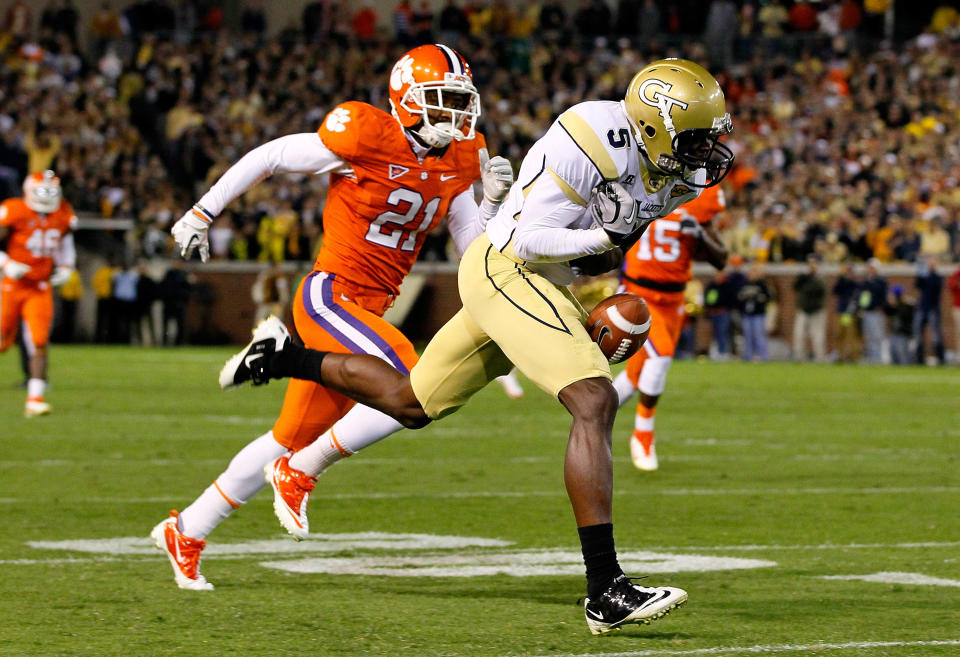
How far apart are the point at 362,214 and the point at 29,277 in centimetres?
711

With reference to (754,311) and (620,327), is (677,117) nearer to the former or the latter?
(620,327)

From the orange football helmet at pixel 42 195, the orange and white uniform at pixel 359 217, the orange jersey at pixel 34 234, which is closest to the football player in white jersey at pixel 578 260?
the orange and white uniform at pixel 359 217

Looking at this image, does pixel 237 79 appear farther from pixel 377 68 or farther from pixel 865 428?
pixel 865 428

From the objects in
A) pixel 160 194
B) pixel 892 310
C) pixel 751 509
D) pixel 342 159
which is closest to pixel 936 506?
pixel 751 509

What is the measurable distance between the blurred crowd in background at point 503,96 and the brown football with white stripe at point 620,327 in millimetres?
16933

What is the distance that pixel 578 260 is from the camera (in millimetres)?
4727

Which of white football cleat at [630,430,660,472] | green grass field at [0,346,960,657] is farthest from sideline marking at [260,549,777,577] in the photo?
white football cleat at [630,430,660,472]

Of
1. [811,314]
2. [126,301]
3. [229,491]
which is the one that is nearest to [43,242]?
[229,491]

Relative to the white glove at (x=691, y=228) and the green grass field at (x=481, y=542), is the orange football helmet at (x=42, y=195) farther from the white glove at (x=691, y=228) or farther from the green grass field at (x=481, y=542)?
the white glove at (x=691, y=228)

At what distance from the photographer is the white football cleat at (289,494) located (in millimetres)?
5090

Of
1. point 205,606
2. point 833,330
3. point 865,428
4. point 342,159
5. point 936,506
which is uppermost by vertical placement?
point 342,159

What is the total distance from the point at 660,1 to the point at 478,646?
2496 centimetres

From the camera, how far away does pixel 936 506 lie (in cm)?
728

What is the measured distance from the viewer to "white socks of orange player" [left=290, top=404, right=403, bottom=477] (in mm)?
5129
